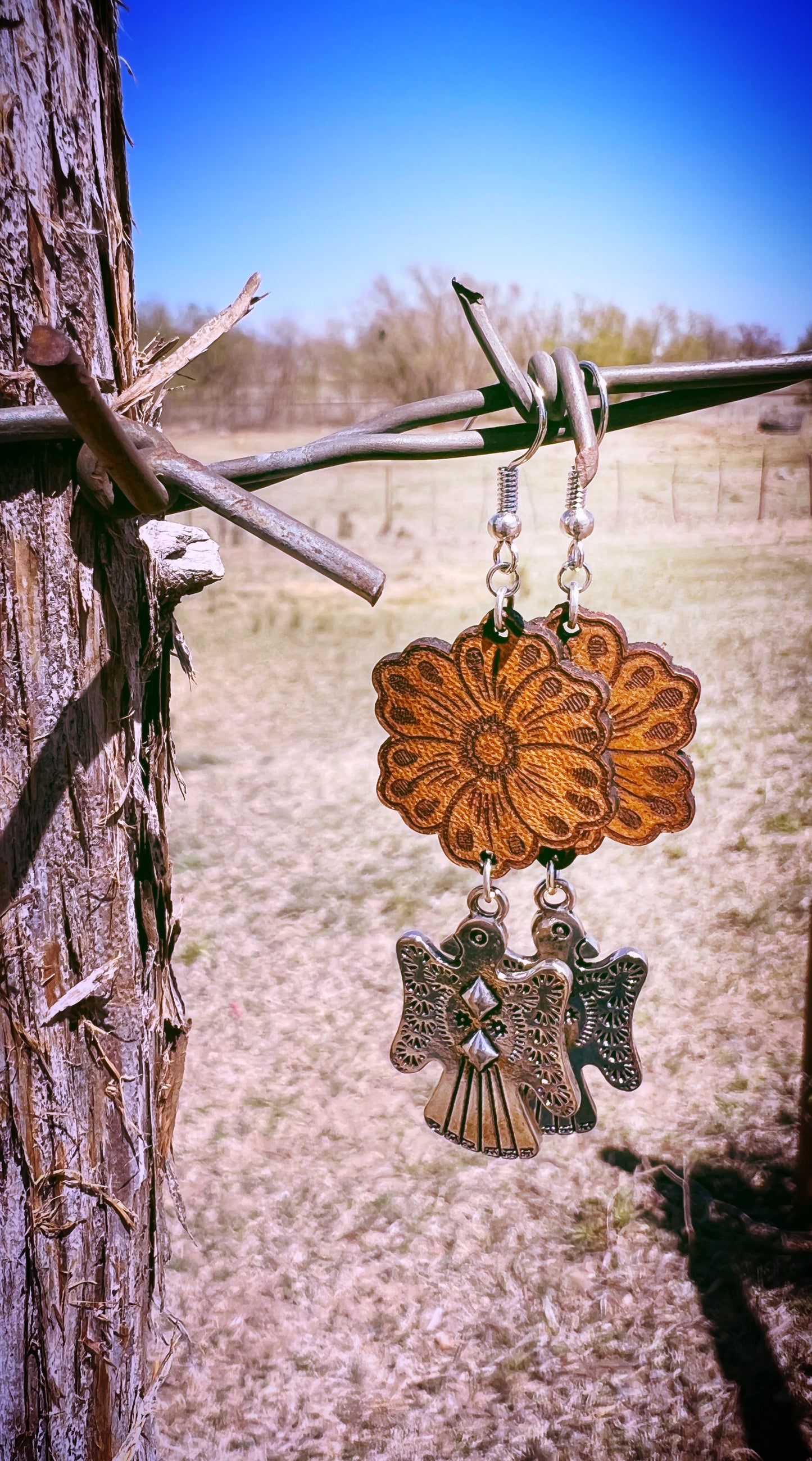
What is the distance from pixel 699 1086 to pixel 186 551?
3.26m

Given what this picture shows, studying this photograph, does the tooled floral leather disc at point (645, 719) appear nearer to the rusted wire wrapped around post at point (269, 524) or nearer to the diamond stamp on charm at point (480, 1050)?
the diamond stamp on charm at point (480, 1050)

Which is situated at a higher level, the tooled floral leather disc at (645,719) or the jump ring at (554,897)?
the tooled floral leather disc at (645,719)

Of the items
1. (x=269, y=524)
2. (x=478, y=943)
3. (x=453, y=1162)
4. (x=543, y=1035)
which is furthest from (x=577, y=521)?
(x=453, y=1162)

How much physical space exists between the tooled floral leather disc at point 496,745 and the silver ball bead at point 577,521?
0.13 metres

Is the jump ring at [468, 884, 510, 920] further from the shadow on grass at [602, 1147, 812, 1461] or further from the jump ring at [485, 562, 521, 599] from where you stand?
the shadow on grass at [602, 1147, 812, 1461]

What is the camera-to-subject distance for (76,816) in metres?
1.12

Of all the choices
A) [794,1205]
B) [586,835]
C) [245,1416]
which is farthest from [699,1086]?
[586,835]

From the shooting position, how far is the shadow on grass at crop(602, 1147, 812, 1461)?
224 centimetres

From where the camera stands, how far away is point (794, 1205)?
2758 millimetres

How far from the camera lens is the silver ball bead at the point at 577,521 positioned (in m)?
1.12

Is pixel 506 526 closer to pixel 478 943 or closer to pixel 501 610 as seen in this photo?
pixel 501 610

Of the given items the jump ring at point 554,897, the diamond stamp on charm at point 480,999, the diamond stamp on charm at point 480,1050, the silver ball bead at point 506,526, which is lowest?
the diamond stamp on charm at point 480,1050

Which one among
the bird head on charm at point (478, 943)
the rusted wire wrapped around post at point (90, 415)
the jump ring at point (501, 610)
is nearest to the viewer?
the rusted wire wrapped around post at point (90, 415)

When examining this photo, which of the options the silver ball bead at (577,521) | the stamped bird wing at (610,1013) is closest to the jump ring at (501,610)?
the silver ball bead at (577,521)
